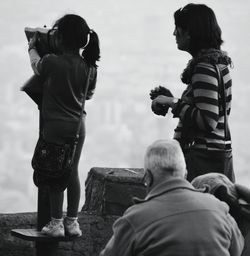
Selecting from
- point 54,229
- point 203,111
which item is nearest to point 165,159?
point 203,111

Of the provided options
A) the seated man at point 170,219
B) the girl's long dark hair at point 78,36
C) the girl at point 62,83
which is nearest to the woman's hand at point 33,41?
the girl at point 62,83

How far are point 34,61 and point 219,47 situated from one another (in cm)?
99

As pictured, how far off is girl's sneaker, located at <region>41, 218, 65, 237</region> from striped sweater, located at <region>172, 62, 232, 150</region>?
2.61 feet

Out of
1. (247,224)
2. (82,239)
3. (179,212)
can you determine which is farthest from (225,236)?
(82,239)

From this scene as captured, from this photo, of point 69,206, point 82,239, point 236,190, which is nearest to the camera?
point 236,190

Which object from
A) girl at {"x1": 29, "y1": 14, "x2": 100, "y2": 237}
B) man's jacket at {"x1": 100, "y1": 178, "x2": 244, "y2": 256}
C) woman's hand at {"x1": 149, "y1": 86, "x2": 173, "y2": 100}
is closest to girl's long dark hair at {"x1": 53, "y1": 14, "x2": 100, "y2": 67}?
girl at {"x1": 29, "y1": 14, "x2": 100, "y2": 237}

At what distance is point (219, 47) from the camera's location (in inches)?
209

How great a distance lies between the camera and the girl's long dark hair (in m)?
5.40

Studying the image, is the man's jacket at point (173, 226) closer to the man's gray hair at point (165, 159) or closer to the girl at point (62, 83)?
the man's gray hair at point (165, 159)

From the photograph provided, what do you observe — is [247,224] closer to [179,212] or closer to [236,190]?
[236,190]

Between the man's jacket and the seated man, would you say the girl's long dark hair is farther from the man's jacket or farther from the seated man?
the man's jacket

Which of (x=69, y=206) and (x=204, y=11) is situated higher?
(x=204, y=11)

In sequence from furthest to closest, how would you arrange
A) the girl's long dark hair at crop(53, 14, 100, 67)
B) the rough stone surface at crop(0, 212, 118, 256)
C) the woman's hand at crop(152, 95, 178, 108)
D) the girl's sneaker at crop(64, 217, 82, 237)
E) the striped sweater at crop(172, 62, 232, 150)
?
the rough stone surface at crop(0, 212, 118, 256), the girl's sneaker at crop(64, 217, 82, 237), the girl's long dark hair at crop(53, 14, 100, 67), the woman's hand at crop(152, 95, 178, 108), the striped sweater at crop(172, 62, 232, 150)

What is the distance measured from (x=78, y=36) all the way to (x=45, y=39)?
20cm
